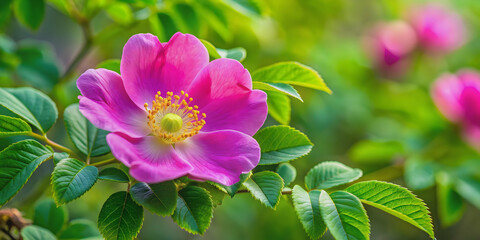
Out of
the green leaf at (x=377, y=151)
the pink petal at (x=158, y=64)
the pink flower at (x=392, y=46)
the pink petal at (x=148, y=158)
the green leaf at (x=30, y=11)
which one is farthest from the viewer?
the pink flower at (x=392, y=46)

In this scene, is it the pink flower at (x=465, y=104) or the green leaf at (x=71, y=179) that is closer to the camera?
the green leaf at (x=71, y=179)

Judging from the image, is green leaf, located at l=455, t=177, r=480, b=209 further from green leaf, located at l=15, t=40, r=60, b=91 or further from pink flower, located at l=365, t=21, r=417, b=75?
green leaf, located at l=15, t=40, r=60, b=91

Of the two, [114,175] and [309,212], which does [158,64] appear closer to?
[114,175]

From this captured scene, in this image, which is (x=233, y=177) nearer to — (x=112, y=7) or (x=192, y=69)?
(x=192, y=69)

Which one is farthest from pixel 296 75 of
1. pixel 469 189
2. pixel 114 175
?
pixel 469 189

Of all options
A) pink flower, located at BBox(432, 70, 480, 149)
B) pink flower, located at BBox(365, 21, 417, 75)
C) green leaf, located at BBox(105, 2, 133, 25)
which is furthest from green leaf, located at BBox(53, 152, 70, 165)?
pink flower, located at BBox(365, 21, 417, 75)

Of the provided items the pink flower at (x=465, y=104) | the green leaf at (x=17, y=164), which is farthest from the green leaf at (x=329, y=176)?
the pink flower at (x=465, y=104)

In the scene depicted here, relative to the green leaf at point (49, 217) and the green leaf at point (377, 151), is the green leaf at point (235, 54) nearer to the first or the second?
the green leaf at point (49, 217)

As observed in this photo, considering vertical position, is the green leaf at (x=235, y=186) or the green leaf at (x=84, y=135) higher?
the green leaf at (x=235, y=186)
